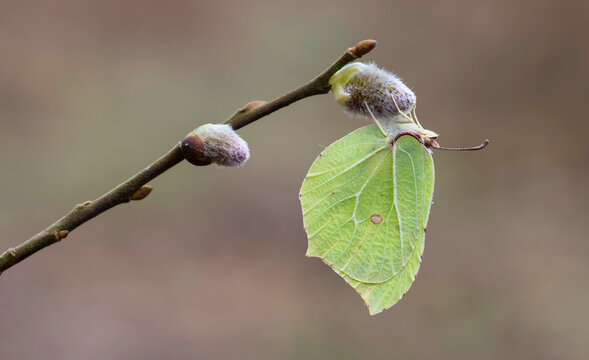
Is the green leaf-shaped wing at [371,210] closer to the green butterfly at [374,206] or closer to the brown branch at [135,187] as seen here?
the green butterfly at [374,206]

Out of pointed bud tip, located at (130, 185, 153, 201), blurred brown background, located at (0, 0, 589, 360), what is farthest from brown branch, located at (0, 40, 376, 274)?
blurred brown background, located at (0, 0, 589, 360)

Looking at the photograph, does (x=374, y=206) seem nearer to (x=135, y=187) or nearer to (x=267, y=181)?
(x=135, y=187)

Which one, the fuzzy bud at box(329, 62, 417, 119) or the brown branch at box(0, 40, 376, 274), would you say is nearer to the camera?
the brown branch at box(0, 40, 376, 274)

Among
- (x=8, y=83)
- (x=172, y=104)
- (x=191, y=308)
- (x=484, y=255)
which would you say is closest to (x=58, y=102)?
(x=8, y=83)

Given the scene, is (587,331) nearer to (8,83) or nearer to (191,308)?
(191,308)

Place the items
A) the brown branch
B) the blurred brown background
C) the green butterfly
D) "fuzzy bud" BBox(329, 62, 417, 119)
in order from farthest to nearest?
the blurred brown background, the green butterfly, "fuzzy bud" BBox(329, 62, 417, 119), the brown branch

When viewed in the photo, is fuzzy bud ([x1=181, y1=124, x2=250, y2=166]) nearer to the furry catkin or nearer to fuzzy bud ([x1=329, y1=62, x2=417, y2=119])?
the furry catkin
